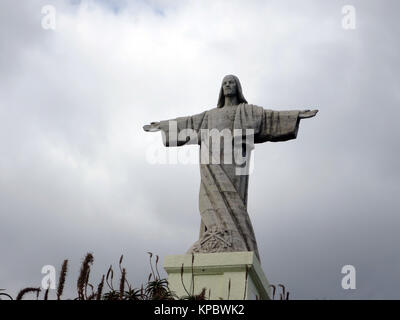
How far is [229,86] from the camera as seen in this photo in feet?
59.6

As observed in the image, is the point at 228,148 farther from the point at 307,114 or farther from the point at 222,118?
the point at 307,114

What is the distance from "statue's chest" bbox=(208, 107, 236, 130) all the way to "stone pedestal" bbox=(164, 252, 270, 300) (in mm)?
3560

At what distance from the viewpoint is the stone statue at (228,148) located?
53.2ft

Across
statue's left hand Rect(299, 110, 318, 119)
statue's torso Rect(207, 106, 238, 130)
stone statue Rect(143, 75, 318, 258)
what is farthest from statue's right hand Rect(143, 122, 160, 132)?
statue's left hand Rect(299, 110, 318, 119)

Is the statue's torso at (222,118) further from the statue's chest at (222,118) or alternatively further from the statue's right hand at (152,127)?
the statue's right hand at (152,127)

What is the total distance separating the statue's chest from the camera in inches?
695

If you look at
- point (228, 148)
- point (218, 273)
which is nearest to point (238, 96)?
point (228, 148)

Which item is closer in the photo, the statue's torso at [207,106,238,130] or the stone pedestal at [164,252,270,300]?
the stone pedestal at [164,252,270,300]

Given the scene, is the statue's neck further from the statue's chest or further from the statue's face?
the statue's chest

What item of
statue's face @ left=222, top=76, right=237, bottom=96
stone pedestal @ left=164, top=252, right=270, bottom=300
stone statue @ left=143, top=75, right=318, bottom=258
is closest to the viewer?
stone pedestal @ left=164, top=252, right=270, bottom=300

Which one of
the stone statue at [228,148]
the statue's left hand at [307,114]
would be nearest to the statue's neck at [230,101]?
the stone statue at [228,148]

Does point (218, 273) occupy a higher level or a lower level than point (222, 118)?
lower

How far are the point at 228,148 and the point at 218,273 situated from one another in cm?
331
